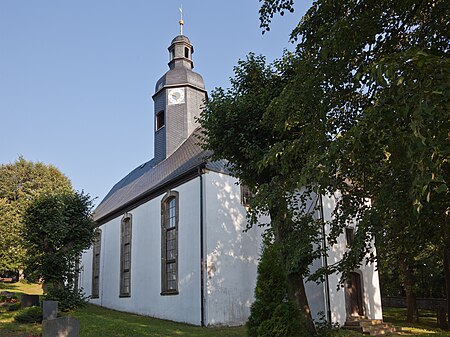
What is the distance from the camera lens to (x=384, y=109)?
13.9 ft

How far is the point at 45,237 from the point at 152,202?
5085 millimetres

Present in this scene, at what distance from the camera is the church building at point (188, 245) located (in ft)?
51.3

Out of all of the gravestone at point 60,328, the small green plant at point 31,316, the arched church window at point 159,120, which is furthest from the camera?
the arched church window at point 159,120

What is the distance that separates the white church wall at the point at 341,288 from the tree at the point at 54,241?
9391 millimetres

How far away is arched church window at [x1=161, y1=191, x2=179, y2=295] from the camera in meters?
17.2

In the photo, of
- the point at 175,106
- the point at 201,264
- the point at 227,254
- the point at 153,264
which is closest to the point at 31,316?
the point at 201,264

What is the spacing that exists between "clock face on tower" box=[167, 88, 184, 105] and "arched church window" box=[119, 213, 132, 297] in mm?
6415

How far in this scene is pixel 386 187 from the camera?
22.3ft

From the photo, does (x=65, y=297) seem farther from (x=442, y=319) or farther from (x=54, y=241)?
(x=442, y=319)

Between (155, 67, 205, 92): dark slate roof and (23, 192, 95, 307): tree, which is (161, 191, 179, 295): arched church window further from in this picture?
(155, 67, 205, 92): dark slate roof

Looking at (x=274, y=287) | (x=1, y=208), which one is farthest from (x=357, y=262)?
(x=1, y=208)

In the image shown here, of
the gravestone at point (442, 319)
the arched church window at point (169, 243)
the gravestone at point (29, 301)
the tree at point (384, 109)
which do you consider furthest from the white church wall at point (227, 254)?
the gravestone at point (442, 319)

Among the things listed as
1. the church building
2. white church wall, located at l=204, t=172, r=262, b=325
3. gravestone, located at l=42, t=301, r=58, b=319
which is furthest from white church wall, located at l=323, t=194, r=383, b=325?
gravestone, located at l=42, t=301, r=58, b=319

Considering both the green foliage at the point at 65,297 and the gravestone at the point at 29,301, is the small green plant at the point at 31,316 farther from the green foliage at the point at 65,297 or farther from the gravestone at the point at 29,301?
the green foliage at the point at 65,297
